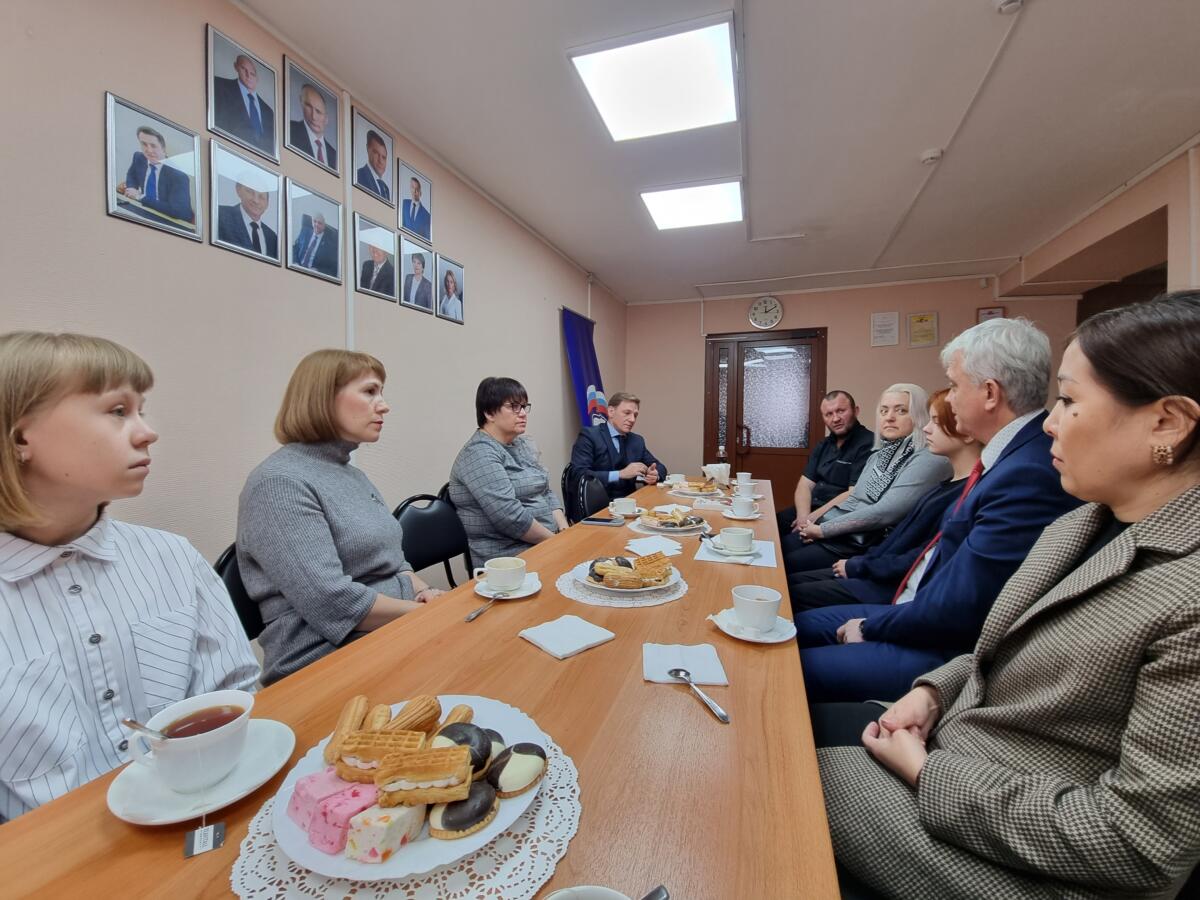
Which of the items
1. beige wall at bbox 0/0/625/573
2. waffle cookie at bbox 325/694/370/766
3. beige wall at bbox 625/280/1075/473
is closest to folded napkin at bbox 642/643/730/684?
waffle cookie at bbox 325/694/370/766

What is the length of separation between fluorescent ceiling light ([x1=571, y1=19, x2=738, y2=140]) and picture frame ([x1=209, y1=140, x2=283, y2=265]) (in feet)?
4.38

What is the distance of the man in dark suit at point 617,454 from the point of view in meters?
3.47

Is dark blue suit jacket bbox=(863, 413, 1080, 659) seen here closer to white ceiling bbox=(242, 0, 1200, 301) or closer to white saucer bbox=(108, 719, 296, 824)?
white saucer bbox=(108, 719, 296, 824)

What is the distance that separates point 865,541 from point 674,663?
1.93m

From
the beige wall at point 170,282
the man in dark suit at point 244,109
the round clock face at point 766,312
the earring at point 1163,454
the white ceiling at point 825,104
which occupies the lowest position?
the earring at point 1163,454

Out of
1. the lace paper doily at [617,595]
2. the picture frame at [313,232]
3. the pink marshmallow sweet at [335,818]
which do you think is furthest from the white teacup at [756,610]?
the picture frame at [313,232]

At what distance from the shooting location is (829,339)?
555 cm

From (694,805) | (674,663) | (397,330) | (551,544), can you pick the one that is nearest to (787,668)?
(674,663)

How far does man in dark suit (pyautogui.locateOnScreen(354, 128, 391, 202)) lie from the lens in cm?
238

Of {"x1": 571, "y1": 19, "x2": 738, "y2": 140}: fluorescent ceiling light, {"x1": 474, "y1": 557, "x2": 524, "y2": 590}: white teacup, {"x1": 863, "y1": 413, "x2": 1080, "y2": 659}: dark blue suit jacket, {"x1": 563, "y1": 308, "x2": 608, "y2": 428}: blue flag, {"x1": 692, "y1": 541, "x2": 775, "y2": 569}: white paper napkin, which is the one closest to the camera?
{"x1": 863, "y1": 413, "x2": 1080, "y2": 659}: dark blue suit jacket

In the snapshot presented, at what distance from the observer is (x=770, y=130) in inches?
99.7

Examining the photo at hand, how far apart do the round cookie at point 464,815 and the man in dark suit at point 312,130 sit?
8.14 ft

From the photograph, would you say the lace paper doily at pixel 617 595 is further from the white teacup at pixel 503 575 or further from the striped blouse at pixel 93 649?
the striped blouse at pixel 93 649

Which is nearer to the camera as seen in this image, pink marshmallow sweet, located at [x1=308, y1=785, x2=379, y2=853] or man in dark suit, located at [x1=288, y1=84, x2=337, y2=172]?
pink marshmallow sweet, located at [x1=308, y1=785, x2=379, y2=853]
